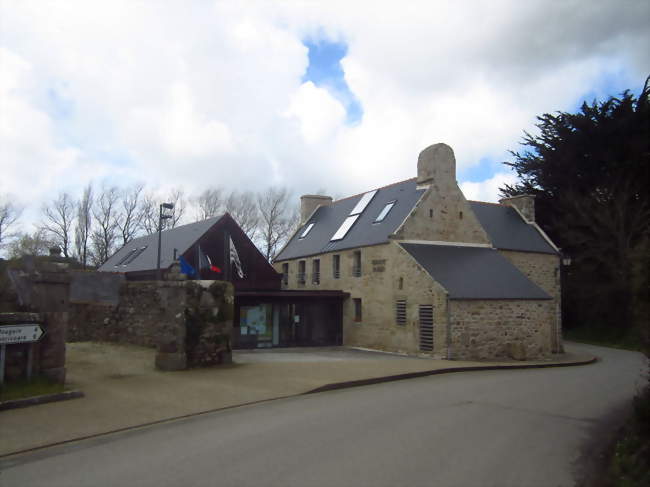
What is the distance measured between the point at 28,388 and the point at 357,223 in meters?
18.3

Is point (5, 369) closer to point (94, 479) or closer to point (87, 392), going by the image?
point (87, 392)

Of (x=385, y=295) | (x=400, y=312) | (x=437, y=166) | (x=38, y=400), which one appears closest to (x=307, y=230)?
(x=437, y=166)

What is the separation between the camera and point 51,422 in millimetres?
8195

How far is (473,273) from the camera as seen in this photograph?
66.7 ft

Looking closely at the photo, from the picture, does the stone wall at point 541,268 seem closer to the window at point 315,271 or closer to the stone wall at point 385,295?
the stone wall at point 385,295

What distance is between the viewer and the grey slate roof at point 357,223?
23141 mm

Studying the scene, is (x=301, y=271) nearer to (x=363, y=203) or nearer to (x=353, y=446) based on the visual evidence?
(x=363, y=203)

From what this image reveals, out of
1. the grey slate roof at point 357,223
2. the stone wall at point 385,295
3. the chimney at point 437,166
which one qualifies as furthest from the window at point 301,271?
the chimney at point 437,166

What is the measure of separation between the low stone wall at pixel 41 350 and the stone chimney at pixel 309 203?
75.3 feet

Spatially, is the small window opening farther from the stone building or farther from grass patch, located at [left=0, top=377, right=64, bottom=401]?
grass patch, located at [left=0, top=377, right=64, bottom=401]

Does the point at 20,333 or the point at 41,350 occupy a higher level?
the point at 20,333

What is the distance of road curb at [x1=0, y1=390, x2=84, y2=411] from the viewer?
889cm

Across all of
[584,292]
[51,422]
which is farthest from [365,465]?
[584,292]

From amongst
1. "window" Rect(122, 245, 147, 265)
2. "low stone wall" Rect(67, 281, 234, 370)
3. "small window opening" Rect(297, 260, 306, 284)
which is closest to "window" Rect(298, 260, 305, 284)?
"small window opening" Rect(297, 260, 306, 284)
